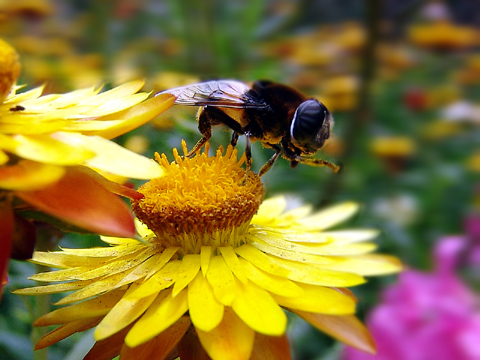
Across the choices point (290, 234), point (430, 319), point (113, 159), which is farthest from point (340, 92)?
point (113, 159)

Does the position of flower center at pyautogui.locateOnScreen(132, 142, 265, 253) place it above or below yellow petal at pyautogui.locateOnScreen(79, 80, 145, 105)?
below

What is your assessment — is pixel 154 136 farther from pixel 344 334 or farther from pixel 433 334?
pixel 433 334

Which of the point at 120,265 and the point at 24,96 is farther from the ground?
the point at 24,96

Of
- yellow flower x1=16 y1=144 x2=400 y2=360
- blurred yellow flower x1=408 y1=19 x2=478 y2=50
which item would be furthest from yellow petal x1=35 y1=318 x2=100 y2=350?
blurred yellow flower x1=408 y1=19 x2=478 y2=50

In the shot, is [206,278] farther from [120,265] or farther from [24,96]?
[24,96]

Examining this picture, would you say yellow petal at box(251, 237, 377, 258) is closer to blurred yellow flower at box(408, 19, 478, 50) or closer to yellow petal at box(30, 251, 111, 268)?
yellow petal at box(30, 251, 111, 268)

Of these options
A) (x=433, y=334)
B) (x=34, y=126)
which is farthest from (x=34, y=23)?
(x=34, y=126)
